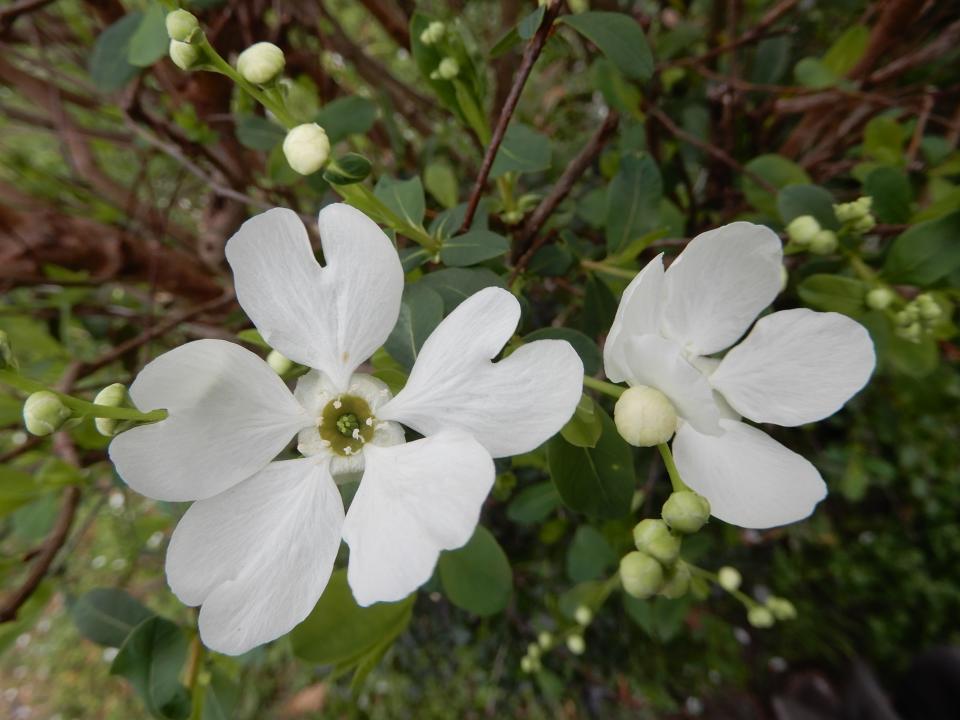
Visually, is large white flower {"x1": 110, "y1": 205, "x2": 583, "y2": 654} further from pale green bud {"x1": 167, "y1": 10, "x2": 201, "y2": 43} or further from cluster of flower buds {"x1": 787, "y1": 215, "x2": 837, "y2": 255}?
cluster of flower buds {"x1": 787, "y1": 215, "x2": 837, "y2": 255}

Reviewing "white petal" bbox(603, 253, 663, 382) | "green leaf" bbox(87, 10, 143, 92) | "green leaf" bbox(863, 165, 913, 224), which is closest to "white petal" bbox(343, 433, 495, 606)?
"white petal" bbox(603, 253, 663, 382)

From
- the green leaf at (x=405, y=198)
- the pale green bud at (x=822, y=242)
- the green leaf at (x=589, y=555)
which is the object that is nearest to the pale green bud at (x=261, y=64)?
the green leaf at (x=405, y=198)

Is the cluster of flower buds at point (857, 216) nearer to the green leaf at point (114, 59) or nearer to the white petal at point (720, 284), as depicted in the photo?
the white petal at point (720, 284)

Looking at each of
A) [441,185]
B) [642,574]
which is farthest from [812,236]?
[441,185]

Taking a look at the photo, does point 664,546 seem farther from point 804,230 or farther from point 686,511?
point 804,230

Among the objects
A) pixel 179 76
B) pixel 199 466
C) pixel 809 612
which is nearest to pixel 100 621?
pixel 199 466

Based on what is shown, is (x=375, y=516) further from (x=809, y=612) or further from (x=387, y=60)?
(x=387, y=60)
